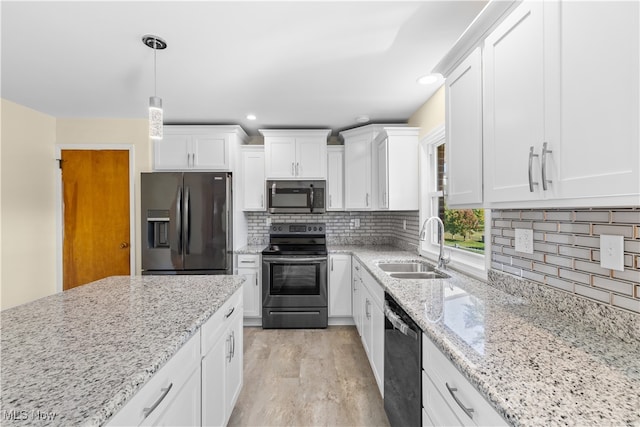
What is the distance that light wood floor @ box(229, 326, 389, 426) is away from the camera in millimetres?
1951

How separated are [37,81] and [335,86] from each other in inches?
98.3

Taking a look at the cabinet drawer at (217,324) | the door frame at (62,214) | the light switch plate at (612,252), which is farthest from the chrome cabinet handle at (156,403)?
the door frame at (62,214)

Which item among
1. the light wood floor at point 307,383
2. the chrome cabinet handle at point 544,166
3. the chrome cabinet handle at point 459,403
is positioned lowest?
the light wood floor at point 307,383

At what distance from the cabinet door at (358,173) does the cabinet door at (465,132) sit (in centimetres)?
190

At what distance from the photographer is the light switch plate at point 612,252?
102 cm

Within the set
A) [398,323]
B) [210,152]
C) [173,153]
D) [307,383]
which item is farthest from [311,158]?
[398,323]

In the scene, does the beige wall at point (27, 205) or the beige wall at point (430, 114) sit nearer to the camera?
the beige wall at point (430, 114)

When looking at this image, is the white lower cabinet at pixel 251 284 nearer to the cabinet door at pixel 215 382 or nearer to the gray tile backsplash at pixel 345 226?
the gray tile backsplash at pixel 345 226

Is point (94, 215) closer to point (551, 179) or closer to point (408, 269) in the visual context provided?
point (408, 269)

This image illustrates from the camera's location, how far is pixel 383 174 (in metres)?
3.32

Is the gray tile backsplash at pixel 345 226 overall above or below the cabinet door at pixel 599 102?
below

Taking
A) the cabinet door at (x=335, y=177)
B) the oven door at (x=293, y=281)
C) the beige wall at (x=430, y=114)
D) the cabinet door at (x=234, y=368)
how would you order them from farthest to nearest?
the cabinet door at (x=335, y=177)
the oven door at (x=293, y=281)
the beige wall at (x=430, y=114)
the cabinet door at (x=234, y=368)

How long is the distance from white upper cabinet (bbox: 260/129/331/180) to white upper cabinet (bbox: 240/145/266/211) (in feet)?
0.57

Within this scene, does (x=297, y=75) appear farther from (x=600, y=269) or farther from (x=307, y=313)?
(x=307, y=313)
